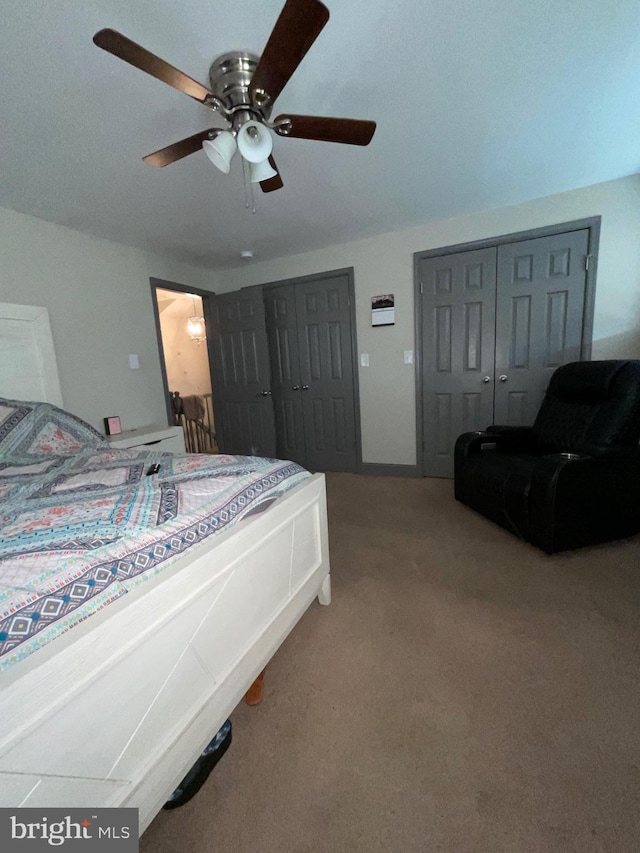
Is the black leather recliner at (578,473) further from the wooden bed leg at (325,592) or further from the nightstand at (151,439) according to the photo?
the nightstand at (151,439)

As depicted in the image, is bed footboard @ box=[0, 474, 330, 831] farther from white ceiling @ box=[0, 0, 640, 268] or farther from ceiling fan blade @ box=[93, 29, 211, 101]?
white ceiling @ box=[0, 0, 640, 268]

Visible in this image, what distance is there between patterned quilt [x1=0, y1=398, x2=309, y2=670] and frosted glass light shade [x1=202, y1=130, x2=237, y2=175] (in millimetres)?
1215

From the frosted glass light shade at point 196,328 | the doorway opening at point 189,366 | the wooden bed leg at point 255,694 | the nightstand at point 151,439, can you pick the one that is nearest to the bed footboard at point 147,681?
the wooden bed leg at point 255,694

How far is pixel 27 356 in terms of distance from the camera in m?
2.23

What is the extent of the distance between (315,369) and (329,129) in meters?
2.33

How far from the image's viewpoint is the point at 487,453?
2.44 meters

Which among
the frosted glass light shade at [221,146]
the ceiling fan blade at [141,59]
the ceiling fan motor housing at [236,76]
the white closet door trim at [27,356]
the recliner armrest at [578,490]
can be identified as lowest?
the recliner armrest at [578,490]

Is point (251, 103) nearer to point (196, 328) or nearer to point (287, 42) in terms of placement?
point (287, 42)

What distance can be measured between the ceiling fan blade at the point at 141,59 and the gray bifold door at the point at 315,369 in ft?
7.58

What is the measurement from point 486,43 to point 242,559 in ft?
6.75

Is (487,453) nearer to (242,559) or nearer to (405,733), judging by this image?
(405,733)

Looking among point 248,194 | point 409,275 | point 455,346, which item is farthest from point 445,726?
point 409,275

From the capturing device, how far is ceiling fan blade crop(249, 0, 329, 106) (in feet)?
2.85

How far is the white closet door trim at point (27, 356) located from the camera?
2.12 meters
